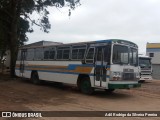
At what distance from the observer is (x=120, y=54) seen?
613 inches

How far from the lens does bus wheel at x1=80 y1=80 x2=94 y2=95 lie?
1648cm

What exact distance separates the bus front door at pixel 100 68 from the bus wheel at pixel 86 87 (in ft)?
2.47

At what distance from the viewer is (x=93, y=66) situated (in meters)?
16.1

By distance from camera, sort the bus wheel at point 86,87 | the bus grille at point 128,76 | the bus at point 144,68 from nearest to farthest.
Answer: the bus grille at point 128,76
the bus wheel at point 86,87
the bus at point 144,68

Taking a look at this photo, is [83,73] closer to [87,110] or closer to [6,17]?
[87,110]

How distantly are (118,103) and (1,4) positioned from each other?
62.9 ft

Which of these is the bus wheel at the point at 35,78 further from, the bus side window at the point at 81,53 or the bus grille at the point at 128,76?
the bus grille at the point at 128,76

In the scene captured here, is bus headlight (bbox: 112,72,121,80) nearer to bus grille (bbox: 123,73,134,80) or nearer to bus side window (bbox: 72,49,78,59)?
→ bus grille (bbox: 123,73,134,80)

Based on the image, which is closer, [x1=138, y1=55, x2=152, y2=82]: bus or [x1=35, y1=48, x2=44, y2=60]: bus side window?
[x1=35, y1=48, x2=44, y2=60]: bus side window

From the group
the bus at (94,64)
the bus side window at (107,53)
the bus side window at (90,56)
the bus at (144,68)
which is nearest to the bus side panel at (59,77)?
the bus at (94,64)

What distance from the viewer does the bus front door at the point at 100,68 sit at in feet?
50.3

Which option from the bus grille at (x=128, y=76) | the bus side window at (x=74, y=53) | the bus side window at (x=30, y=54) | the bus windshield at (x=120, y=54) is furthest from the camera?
the bus side window at (x=30, y=54)

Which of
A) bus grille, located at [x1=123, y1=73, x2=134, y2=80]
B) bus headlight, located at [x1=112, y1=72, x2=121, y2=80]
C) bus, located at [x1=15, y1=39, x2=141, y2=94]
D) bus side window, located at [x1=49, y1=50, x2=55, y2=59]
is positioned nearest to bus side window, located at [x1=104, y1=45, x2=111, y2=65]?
bus, located at [x1=15, y1=39, x2=141, y2=94]

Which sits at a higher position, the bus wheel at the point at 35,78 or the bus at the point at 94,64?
the bus at the point at 94,64
